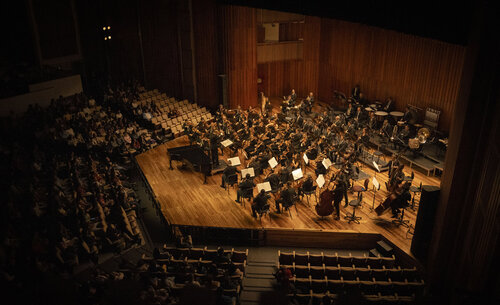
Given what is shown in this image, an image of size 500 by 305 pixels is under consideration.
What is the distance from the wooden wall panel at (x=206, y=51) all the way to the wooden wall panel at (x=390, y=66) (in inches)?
168

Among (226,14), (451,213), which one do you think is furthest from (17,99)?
(451,213)

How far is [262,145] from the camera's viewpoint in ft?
34.6

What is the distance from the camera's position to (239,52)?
15.0m

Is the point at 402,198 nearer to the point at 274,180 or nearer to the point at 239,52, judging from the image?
the point at 274,180

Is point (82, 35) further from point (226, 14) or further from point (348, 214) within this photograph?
point (348, 214)

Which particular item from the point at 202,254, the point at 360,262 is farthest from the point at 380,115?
the point at 202,254

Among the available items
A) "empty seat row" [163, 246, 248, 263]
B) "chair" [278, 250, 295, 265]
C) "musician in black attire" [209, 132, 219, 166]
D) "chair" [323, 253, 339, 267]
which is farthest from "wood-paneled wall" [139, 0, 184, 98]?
"chair" [323, 253, 339, 267]

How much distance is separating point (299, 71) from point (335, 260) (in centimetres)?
1111

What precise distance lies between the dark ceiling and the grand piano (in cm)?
448

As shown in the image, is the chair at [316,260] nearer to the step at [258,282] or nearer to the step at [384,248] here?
the step at [258,282]

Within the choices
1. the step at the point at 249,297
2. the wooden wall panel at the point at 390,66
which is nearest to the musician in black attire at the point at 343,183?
the step at the point at 249,297

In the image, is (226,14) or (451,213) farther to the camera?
(226,14)

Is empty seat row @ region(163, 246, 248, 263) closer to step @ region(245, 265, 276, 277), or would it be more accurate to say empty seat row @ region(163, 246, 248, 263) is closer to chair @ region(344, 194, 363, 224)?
step @ region(245, 265, 276, 277)

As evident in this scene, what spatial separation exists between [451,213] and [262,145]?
15.9ft
